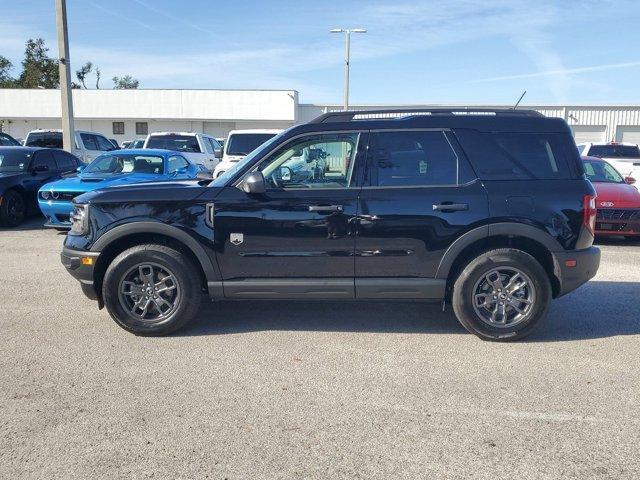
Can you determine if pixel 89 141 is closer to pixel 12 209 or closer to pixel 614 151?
pixel 12 209

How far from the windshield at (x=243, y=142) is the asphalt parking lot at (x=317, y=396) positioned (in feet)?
28.0

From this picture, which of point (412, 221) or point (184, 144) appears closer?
point (412, 221)

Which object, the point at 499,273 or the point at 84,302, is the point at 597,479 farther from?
the point at 84,302

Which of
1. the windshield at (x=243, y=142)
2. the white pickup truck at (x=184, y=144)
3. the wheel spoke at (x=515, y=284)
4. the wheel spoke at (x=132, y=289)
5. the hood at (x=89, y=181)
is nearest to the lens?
the wheel spoke at (x=515, y=284)

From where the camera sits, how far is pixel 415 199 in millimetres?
4738

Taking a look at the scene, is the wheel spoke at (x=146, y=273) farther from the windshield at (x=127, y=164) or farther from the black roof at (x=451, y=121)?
the windshield at (x=127, y=164)

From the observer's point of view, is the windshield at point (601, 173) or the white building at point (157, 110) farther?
the white building at point (157, 110)

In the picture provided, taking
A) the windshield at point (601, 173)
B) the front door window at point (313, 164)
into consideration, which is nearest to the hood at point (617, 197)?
the windshield at point (601, 173)

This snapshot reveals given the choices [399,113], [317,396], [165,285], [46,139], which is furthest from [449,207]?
[46,139]

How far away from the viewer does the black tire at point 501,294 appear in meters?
4.78

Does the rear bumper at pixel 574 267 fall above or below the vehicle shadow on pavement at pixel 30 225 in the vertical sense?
above

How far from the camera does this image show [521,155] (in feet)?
15.9

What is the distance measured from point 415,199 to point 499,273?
3.27 feet

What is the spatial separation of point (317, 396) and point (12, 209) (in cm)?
970
